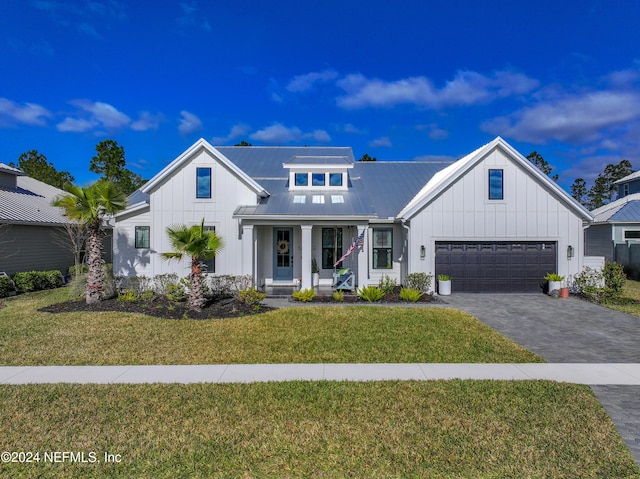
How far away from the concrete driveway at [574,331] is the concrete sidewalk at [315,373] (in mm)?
468

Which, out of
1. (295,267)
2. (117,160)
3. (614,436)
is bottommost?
(614,436)

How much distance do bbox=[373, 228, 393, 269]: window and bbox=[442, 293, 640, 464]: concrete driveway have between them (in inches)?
125

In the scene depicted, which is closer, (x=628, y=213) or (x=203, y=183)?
(x=203, y=183)

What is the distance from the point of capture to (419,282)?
1437cm

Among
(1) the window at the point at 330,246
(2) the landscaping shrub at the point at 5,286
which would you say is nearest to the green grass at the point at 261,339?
(2) the landscaping shrub at the point at 5,286

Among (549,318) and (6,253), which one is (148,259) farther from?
(549,318)

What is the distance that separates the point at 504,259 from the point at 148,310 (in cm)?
1411

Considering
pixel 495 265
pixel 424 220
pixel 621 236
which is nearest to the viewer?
pixel 424 220

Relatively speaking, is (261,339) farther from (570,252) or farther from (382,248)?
(570,252)

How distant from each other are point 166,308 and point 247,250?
406cm

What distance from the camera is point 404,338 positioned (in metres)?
8.77

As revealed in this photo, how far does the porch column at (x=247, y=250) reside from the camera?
1487cm

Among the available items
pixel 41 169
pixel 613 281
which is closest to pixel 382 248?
pixel 613 281

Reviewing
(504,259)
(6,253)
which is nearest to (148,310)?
(6,253)
